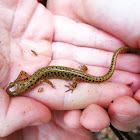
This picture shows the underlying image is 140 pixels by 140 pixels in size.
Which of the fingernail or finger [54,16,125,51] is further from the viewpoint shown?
finger [54,16,125,51]

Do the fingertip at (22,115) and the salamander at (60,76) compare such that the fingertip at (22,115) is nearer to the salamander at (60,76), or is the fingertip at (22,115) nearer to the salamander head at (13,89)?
the salamander head at (13,89)

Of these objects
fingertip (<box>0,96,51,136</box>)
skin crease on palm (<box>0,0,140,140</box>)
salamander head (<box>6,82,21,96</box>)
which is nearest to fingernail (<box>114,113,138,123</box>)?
skin crease on palm (<box>0,0,140,140</box>)

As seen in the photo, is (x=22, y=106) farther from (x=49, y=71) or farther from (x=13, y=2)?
(x=13, y=2)

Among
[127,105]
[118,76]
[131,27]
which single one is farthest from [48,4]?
[127,105]

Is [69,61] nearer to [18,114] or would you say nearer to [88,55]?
[88,55]

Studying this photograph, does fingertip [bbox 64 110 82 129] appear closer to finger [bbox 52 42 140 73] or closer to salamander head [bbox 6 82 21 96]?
salamander head [bbox 6 82 21 96]

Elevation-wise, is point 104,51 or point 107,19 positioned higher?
point 107,19
